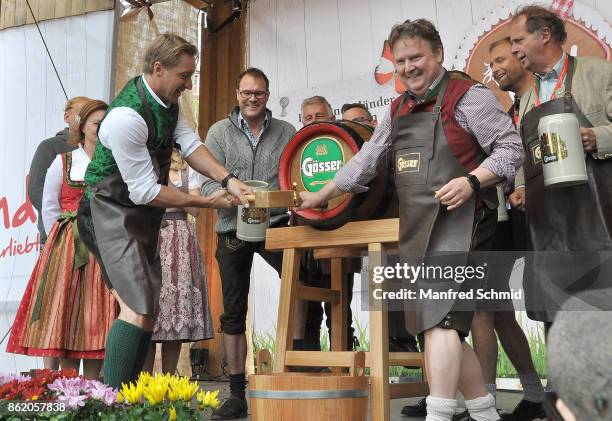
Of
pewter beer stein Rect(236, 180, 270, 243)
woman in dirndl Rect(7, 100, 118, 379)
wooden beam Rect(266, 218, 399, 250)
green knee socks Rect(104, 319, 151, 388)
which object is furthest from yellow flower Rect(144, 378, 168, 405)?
woman in dirndl Rect(7, 100, 118, 379)

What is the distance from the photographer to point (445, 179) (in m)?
2.09

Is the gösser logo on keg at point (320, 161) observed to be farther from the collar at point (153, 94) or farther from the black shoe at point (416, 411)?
the black shoe at point (416, 411)

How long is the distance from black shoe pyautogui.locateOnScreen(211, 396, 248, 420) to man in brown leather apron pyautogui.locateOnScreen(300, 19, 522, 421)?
1.13 meters

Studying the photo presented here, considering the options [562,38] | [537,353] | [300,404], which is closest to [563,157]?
[562,38]

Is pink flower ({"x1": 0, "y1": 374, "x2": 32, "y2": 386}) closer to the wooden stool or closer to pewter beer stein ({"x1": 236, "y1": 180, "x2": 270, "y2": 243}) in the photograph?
the wooden stool

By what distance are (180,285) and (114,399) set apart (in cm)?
177

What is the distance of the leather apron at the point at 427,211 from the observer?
2.04m

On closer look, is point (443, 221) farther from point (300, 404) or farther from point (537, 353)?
point (537, 353)

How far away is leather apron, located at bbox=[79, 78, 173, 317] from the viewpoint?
2.29 metres

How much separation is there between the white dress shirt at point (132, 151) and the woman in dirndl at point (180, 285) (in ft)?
4.24

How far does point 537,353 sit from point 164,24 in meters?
3.19

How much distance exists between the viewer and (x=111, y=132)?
2.30 metres

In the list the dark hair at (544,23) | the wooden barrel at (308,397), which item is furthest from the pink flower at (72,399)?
the dark hair at (544,23)

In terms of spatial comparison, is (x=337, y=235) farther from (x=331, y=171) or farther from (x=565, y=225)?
A: (x=565, y=225)
